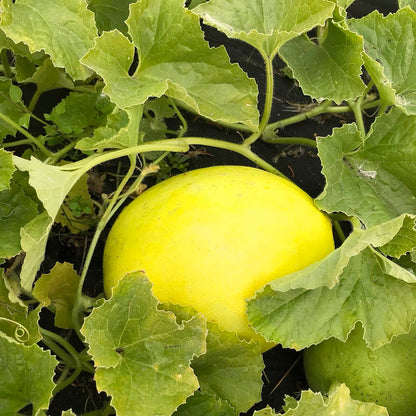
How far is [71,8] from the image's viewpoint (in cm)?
125

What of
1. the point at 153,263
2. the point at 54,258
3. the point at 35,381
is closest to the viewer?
the point at 35,381

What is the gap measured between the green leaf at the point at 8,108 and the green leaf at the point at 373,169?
26.1 inches

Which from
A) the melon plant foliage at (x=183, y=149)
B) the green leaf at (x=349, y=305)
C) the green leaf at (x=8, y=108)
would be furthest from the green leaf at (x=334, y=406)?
the green leaf at (x=8, y=108)

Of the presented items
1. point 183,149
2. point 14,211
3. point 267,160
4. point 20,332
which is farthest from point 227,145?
point 20,332

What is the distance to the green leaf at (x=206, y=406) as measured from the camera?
4.02ft

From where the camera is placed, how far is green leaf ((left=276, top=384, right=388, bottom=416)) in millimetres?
1125

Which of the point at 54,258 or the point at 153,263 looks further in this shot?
the point at 54,258

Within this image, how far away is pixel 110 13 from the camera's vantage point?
1470 millimetres

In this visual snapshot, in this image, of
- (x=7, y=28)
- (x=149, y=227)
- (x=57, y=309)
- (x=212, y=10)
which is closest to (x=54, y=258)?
(x=57, y=309)

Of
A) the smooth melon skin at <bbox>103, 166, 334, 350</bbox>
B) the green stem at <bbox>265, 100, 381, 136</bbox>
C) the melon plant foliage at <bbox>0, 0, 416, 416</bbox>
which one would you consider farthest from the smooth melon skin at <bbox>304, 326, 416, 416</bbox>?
the green stem at <bbox>265, 100, 381, 136</bbox>

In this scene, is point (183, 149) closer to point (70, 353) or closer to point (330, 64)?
point (330, 64)

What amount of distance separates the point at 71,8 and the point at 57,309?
60 centimetres

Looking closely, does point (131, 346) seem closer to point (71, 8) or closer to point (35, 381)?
point (35, 381)

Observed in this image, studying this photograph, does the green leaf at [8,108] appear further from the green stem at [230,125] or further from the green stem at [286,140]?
the green stem at [286,140]
